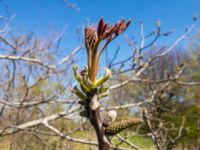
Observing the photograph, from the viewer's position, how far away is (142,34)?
11.8 feet

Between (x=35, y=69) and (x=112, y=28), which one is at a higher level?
(x=35, y=69)

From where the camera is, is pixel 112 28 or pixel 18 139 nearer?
pixel 112 28

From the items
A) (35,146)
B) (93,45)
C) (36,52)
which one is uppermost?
(36,52)

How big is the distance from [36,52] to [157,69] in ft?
45.1

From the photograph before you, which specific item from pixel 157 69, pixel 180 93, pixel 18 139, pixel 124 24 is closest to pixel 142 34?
pixel 124 24

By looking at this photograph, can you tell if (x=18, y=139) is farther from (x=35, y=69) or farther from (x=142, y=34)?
(x=142, y=34)

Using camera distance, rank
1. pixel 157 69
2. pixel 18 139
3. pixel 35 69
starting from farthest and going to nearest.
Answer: pixel 157 69 < pixel 18 139 < pixel 35 69

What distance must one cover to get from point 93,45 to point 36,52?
164 inches

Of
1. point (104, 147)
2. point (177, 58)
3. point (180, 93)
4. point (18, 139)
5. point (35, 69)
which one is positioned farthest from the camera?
point (177, 58)

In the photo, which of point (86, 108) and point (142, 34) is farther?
point (142, 34)

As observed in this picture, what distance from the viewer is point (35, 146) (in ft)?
21.5

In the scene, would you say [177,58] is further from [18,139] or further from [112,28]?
[112,28]

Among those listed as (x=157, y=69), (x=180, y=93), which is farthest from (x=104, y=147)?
(x=157, y=69)

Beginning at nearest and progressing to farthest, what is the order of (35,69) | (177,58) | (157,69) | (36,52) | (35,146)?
1. (36,52)
2. (35,69)
3. (35,146)
4. (157,69)
5. (177,58)
